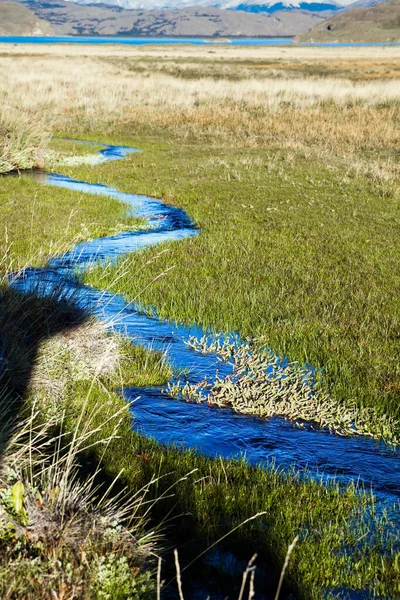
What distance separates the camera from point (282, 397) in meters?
6.36

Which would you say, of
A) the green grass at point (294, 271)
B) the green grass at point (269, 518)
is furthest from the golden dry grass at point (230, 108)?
the green grass at point (269, 518)

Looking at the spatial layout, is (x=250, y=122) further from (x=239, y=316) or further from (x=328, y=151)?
(x=239, y=316)

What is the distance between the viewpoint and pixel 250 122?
29.3 m

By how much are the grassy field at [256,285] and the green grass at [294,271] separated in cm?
3

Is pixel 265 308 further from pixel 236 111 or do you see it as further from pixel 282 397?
pixel 236 111

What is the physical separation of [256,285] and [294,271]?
37.5 inches

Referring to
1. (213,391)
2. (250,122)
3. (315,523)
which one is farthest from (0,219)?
(250,122)

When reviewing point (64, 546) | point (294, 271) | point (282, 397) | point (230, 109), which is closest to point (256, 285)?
point (294, 271)

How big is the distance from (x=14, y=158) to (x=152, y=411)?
14.6 metres

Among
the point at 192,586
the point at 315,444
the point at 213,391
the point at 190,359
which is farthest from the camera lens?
the point at 190,359

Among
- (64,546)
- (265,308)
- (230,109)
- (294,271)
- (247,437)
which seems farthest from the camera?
(230,109)

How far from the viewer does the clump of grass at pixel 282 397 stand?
5898 millimetres

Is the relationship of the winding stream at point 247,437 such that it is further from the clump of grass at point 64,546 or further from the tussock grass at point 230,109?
the tussock grass at point 230,109

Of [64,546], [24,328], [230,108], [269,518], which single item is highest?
[230,108]
